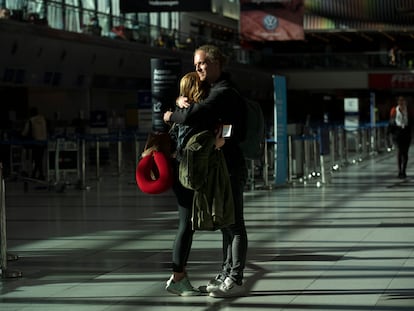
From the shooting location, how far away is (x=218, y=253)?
939cm

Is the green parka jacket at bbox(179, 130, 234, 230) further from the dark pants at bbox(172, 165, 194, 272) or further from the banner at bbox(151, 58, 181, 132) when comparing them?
the banner at bbox(151, 58, 181, 132)

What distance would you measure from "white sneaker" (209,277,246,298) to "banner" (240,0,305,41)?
18.3 metres

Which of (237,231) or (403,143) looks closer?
(237,231)

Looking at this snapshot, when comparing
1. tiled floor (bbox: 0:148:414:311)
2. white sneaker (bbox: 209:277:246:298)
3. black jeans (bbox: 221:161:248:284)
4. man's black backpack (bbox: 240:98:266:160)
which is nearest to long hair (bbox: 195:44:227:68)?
man's black backpack (bbox: 240:98:266:160)

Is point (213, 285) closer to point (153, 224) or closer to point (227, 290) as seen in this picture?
point (227, 290)

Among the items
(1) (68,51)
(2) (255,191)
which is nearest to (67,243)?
(2) (255,191)

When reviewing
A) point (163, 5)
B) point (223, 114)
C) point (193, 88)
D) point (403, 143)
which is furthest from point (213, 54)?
point (403, 143)

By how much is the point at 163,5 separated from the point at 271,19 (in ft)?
24.9

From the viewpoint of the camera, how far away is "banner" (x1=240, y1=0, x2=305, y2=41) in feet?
82.7

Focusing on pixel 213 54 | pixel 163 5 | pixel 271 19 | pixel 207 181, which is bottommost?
pixel 207 181

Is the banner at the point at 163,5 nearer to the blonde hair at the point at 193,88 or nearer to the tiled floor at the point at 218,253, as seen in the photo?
the tiled floor at the point at 218,253

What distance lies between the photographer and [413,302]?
264 inches

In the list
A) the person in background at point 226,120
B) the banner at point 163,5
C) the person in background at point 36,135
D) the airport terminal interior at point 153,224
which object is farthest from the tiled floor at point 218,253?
the person in background at point 36,135

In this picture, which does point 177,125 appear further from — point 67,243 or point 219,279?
point 67,243
